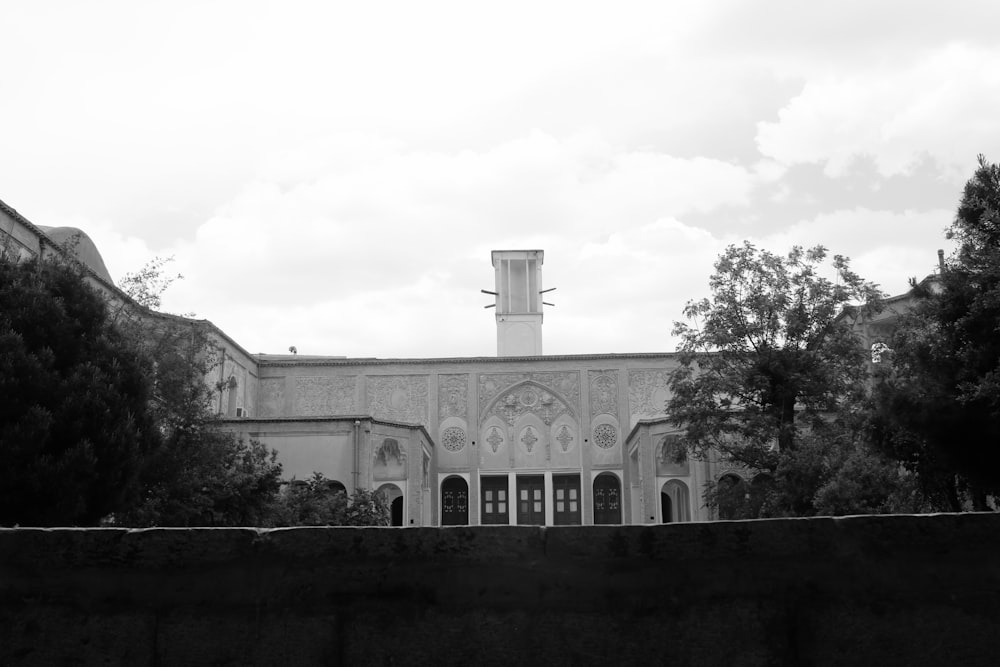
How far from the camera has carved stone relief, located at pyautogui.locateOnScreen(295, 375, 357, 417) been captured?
35.2m

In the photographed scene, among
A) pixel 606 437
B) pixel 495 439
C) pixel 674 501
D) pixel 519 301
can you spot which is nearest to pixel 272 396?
pixel 495 439

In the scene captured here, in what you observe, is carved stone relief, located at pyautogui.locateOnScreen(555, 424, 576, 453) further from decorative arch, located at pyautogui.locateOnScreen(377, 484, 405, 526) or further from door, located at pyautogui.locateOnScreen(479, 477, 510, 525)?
decorative arch, located at pyautogui.locateOnScreen(377, 484, 405, 526)

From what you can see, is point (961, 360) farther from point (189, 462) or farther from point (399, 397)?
point (399, 397)

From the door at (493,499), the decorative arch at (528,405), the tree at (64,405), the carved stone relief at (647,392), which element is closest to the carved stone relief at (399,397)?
the decorative arch at (528,405)

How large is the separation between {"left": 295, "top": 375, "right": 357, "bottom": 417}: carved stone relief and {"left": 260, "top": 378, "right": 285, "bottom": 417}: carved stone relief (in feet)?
1.83

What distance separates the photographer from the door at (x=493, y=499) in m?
33.5

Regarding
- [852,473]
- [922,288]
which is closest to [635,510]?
[852,473]

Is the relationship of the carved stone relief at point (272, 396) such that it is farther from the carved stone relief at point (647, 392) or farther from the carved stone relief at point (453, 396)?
the carved stone relief at point (647, 392)

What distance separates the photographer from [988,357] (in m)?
11.6

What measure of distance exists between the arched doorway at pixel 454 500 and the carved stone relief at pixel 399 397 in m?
2.47

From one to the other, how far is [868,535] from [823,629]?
0.43 metres

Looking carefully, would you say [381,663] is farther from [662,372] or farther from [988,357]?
[662,372]

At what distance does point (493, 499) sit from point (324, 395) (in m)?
7.38

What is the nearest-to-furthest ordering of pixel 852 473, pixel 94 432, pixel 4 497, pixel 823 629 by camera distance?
pixel 823 629, pixel 4 497, pixel 94 432, pixel 852 473
